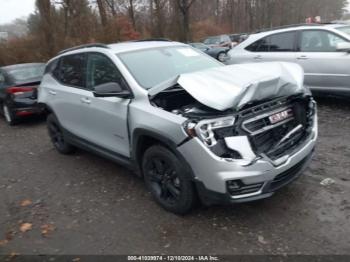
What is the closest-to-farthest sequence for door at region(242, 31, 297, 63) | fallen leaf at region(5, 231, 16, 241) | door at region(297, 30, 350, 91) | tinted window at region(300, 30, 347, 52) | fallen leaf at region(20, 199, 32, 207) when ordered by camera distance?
fallen leaf at region(5, 231, 16, 241) < fallen leaf at region(20, 199, 32, 207) < door at region(297, 30, 350, 91) < tinted window at region(300, 30, 347, 52) < door at region(242, 31, 297, 63)

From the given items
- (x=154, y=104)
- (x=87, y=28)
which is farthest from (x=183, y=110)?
(x=87, y=28)

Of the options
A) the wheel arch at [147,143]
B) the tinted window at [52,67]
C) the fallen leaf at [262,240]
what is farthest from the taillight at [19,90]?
the fallen leaf at [262,240]

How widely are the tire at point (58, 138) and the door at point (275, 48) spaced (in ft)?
15.1

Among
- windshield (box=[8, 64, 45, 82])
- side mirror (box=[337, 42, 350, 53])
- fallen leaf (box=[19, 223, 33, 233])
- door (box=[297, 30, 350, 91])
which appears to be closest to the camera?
fallen leaf (box=[19, 223, 33, 233])

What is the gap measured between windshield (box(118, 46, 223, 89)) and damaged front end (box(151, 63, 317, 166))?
1.82ft

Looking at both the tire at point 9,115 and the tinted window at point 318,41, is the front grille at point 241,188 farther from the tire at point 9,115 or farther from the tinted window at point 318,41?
the tire at point 9,115

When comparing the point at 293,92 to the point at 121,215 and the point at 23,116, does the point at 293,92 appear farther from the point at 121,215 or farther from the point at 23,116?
the point at 23,116

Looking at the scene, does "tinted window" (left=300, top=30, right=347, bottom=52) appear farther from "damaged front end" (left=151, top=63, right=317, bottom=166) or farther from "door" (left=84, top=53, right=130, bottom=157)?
"door" (left=84, top=53, right=130, bottom=157)

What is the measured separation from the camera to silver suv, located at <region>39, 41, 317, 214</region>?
135 inches

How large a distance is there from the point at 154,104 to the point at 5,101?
6730 millimetres

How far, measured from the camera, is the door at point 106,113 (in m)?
4.41

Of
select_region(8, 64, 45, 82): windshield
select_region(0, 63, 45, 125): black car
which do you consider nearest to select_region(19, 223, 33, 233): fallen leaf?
select_region(0, 63, 45, 125): black car

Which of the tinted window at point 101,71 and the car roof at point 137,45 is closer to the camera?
the tinted window at point 101,71

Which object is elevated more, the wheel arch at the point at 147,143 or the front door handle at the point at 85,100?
the front door handle at the point at 85,100
